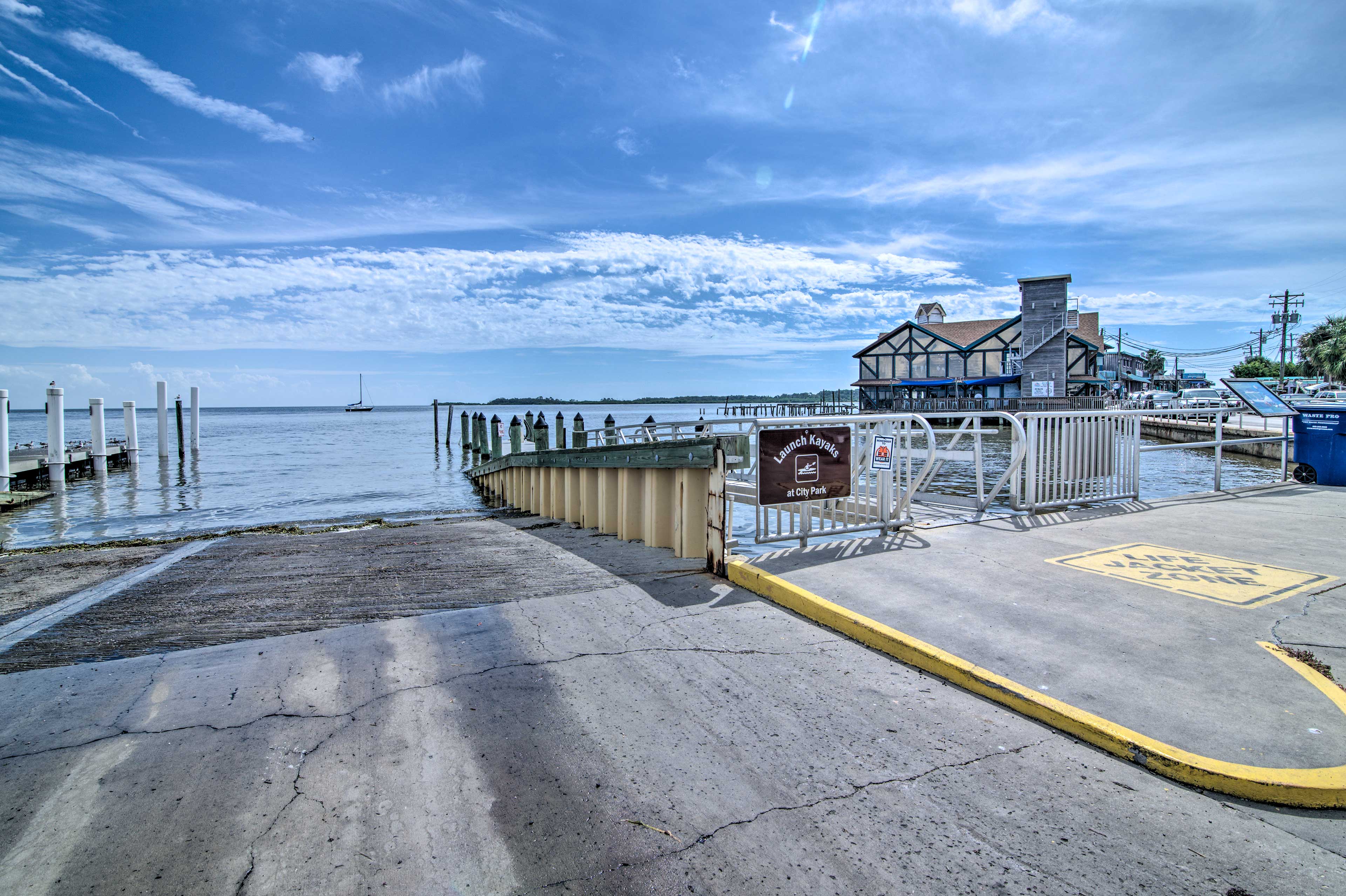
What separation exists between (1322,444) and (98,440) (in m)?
38.5

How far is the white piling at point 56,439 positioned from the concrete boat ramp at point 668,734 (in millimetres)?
23551

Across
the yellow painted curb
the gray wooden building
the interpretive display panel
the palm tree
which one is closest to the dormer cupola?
the gray wooden building

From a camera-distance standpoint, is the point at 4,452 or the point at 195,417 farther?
the point at 195,417

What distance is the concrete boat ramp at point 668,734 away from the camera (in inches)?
97.3

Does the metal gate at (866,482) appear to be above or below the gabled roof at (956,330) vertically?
below

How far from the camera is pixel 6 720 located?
3574mm

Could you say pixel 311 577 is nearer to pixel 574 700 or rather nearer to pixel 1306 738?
pixel 574 700

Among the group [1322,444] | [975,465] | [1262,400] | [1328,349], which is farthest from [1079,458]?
[1328,349]

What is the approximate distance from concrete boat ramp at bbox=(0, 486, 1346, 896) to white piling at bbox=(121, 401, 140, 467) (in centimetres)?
3349

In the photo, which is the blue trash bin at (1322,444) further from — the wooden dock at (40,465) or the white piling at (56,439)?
the white piling at (56,439)

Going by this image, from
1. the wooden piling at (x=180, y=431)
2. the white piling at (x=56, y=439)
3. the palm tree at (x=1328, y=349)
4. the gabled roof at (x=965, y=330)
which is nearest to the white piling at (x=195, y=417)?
the wooden piling at (x=180, y=431)

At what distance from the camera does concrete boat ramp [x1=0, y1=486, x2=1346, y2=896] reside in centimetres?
247

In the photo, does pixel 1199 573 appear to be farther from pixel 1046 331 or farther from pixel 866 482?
pixel 1046 331

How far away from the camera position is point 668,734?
3398 millimetres
